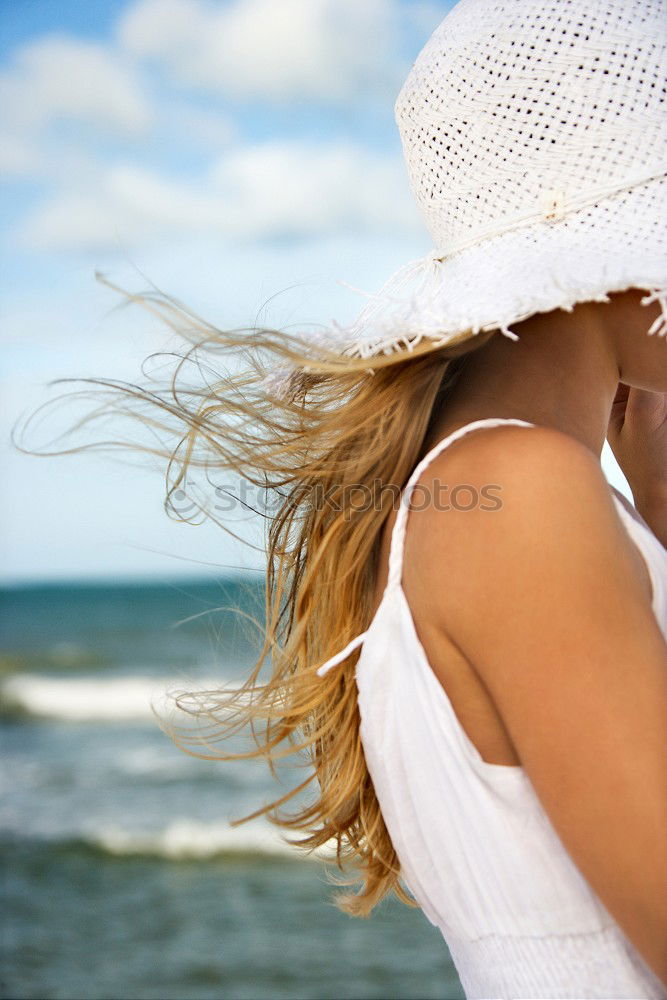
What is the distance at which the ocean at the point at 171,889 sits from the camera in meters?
4.74

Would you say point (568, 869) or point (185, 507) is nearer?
point (568, 869)

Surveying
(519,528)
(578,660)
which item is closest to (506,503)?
(519,528)

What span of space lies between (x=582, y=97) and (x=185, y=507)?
0.87 meters

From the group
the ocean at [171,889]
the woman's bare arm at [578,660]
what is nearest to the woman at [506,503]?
the woman's bare arm at [578,660]

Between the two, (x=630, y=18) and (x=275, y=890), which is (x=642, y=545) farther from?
(x=275, y=890)

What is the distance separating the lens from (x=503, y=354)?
1.22 metres

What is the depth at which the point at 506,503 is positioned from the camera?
968 mm

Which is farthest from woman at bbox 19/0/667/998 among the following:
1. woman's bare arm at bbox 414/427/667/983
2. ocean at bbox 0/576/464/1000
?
ocean at bbox 0/576/464/1000

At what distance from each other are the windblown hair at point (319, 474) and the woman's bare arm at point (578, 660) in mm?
257

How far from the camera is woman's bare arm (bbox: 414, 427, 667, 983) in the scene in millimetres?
906

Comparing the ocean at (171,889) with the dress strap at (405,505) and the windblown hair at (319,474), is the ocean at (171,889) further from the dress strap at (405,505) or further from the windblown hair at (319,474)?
the dress strap at (405,505)

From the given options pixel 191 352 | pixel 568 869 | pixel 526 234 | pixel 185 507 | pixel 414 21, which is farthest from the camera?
pixel 414 21

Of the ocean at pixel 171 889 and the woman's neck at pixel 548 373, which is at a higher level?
the woman's neck at pixel 548 373

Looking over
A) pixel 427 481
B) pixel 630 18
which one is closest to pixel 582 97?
pixel 630 18
